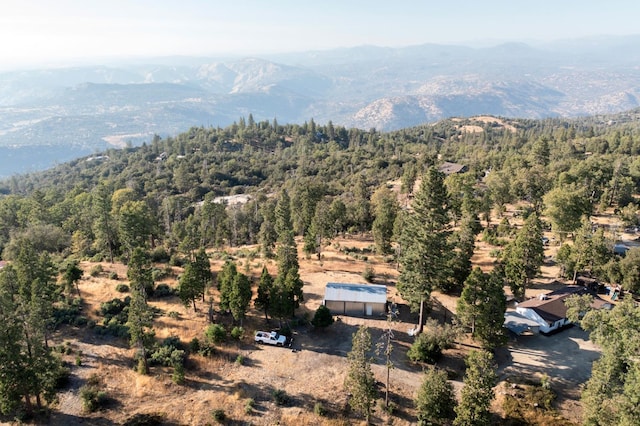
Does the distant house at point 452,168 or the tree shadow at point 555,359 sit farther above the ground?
the distant house at point 452,168

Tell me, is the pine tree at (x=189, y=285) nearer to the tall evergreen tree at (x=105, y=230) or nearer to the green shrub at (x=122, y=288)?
the green shrub at (x=122, y=288)

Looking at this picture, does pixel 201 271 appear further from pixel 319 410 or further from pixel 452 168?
pixel 452 168

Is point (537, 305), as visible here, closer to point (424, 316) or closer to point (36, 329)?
point (424, 316)

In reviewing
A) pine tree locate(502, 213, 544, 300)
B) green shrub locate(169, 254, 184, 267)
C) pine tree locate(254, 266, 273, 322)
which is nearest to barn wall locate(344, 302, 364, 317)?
pine tree locate(254, 266, 273, 322)

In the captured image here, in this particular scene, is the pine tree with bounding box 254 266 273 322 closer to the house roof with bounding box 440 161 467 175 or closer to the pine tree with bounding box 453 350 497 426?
the pine tree with bounding box 453 350 497 426

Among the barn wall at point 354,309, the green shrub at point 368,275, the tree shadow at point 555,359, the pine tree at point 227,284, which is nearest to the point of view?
the tree shadow at point 555,359

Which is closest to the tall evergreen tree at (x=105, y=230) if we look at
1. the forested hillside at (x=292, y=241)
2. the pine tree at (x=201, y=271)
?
the forested hillside at (x=292, y=241)

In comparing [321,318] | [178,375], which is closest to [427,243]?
[321,318]
